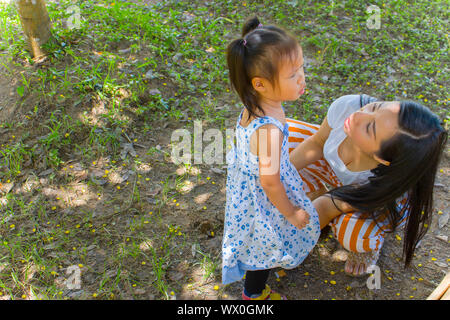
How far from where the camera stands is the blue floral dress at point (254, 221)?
1948mm

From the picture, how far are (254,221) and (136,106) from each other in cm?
186

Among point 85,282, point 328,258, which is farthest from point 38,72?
point 328,258

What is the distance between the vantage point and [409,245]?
2.20 metres

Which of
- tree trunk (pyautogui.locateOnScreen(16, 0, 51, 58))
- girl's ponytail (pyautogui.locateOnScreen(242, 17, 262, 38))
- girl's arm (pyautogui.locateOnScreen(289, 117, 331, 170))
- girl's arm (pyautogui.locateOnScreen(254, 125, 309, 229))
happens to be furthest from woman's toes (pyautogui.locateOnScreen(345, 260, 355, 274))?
tree trunk (pyautogui.locateOnScreen(16, 0, 51, 58))

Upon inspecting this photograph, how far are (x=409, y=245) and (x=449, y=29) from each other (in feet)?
11.5

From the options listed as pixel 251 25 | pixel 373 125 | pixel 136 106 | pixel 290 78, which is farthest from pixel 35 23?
pixel 373 125

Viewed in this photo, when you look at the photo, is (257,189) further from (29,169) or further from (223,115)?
(29,169)

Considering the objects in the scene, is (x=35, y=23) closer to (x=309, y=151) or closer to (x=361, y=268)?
(x=309, y=151)

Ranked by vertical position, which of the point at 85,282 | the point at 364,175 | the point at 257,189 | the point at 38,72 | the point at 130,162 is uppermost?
the point at 38,72

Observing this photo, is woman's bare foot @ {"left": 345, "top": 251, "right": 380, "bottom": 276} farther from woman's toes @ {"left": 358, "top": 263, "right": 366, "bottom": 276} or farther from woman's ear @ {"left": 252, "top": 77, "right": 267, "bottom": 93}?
woman's ear @ {"left": 252, "top": 77, "right": 267, "bottom": 93}

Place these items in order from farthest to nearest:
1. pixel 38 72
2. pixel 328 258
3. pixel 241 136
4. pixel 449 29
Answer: pixel 449 29
pixel 38 72
pixel 328 258
pixel 241 136

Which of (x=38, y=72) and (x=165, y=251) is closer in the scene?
(x=165, y=251)

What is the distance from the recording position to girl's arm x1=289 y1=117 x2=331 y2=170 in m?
2.44

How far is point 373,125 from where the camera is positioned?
1.93 m
